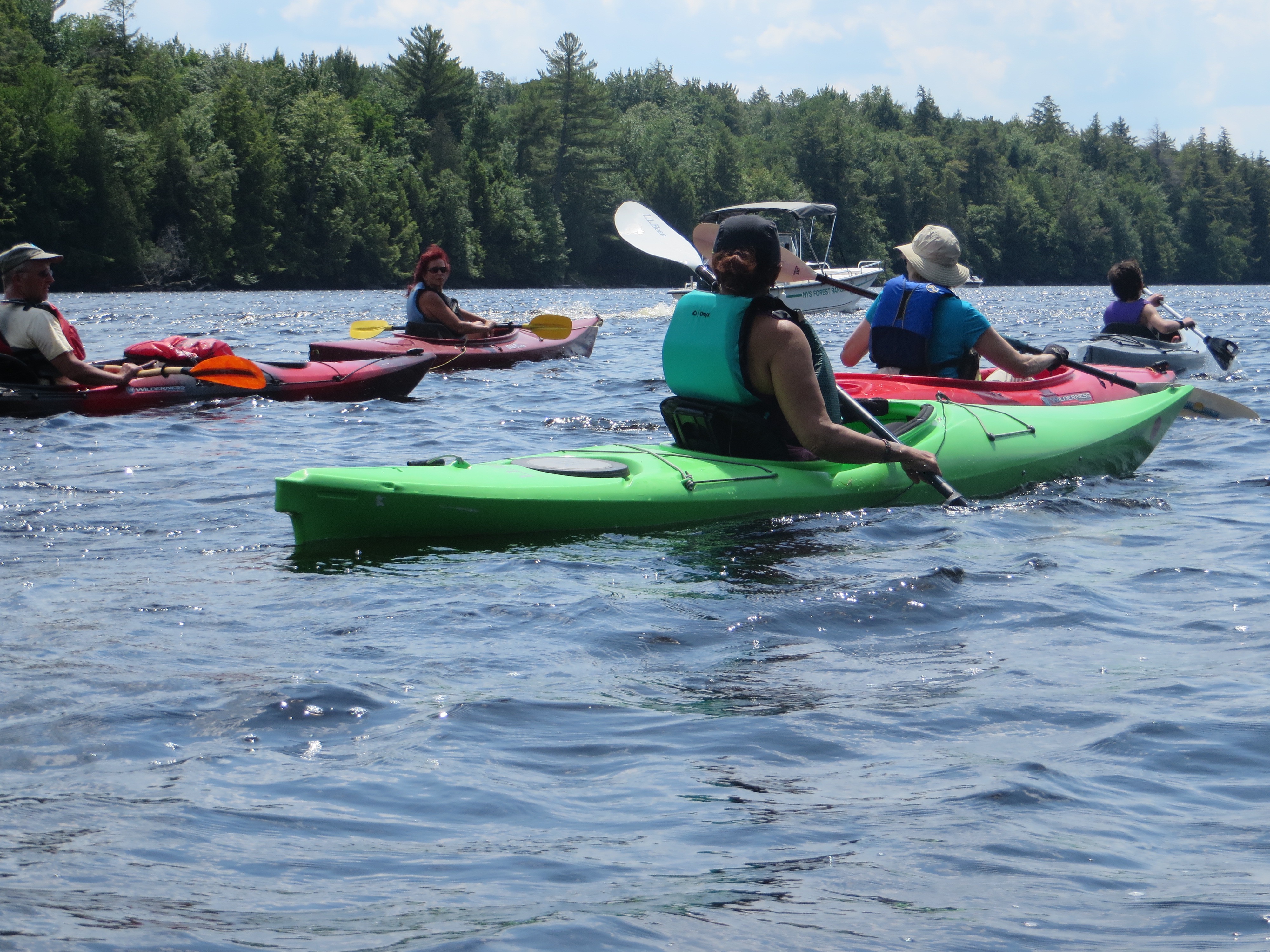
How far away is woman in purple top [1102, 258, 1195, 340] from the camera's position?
399 inches

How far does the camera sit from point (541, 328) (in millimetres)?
13758

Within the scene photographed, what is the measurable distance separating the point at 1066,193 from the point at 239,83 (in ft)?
179

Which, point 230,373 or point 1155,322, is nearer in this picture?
point 230,373

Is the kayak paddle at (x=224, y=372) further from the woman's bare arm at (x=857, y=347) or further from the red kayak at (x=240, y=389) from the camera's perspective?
the woman's bare arm at (x=857, y=347)

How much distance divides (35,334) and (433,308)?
14.0ft

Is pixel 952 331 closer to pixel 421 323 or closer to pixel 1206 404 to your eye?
pixel 1206 404

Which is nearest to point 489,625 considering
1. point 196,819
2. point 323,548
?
point 323,548

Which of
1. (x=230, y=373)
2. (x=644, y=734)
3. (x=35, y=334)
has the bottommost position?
(x=644, y=734)

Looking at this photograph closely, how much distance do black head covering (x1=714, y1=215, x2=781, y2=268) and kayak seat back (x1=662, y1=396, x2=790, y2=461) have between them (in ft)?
1.93

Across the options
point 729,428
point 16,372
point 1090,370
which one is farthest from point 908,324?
point 16,372

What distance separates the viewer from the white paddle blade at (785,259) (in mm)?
8203

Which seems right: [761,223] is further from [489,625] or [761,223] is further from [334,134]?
[334,134]

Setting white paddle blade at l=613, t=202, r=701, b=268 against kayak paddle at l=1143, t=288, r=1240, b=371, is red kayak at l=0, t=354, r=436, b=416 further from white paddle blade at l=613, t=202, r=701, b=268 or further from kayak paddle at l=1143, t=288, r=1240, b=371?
kayak paddle at l=1143, t=288, r=1240, b=371

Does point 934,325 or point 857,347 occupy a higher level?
point 934,325
